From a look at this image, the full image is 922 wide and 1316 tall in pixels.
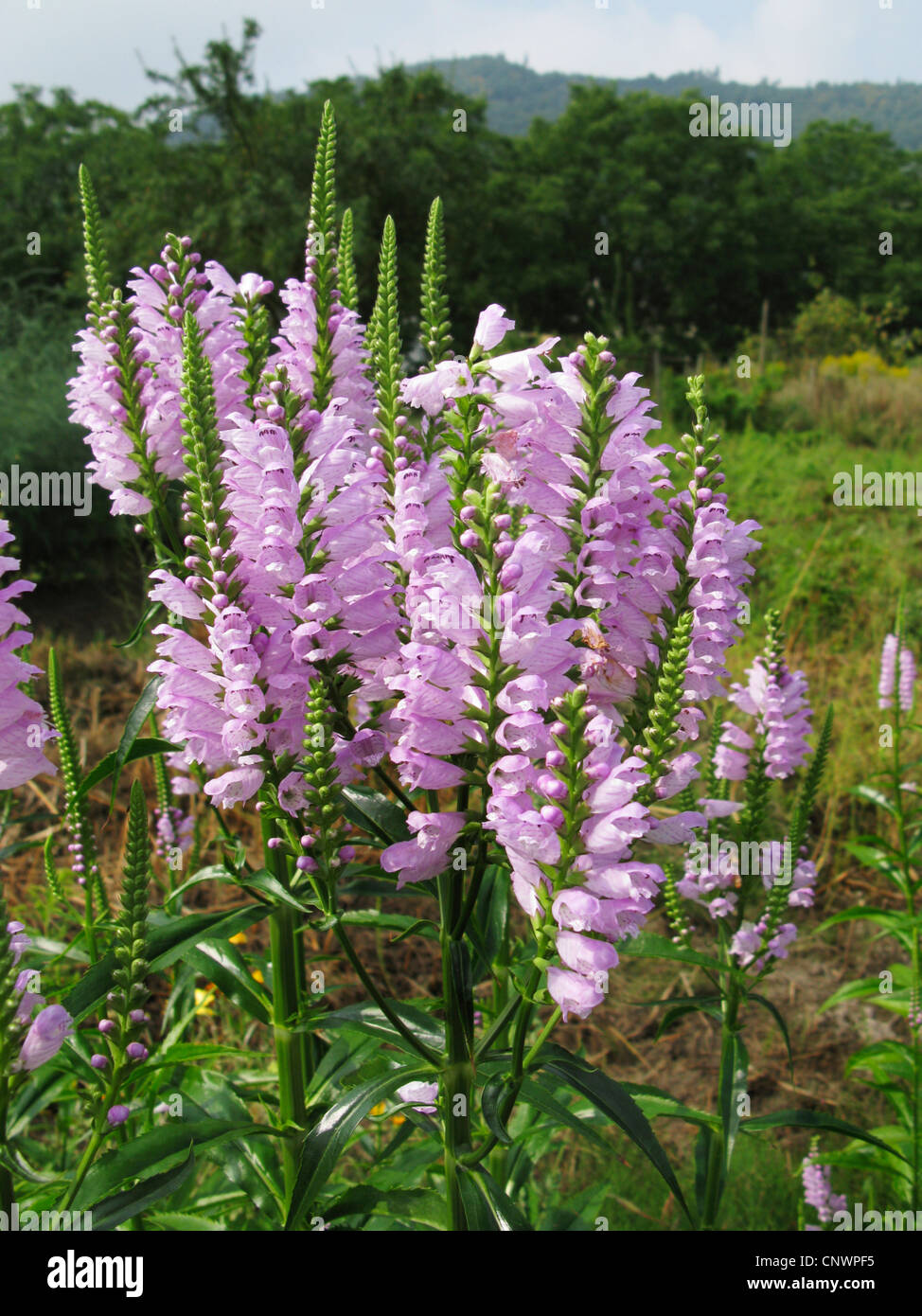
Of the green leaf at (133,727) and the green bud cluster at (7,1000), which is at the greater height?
the green leaf at (133,727)

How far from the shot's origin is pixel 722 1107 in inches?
97.4

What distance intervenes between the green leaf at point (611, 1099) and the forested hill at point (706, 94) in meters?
34.1

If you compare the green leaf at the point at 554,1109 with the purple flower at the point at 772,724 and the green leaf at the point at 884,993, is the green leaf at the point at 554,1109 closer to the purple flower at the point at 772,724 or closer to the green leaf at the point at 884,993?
the purple flower at the point at 772,724

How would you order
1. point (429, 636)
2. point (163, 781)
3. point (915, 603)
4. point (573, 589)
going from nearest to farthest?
point (429, 636), point (573, 589), point (163, 781), point (915, 603)

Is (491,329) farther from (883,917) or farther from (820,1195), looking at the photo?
(820,1195)

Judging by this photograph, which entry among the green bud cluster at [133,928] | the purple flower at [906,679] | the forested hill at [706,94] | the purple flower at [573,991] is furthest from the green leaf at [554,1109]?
the forested hill at [706,94]

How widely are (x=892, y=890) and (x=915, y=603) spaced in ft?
11.5

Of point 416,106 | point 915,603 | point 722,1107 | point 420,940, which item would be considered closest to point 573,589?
point 722,1107

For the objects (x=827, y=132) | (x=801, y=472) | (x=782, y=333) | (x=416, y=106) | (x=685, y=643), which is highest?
(x=827, y=132)

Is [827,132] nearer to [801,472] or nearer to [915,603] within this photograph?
[801,472]

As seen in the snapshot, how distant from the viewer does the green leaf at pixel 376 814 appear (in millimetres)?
1896

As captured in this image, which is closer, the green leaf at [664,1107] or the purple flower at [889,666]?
the green leaf at [664,1107]

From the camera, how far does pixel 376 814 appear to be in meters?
1.91

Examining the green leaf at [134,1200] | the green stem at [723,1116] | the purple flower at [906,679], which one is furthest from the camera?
the purple flower at [906,679]
